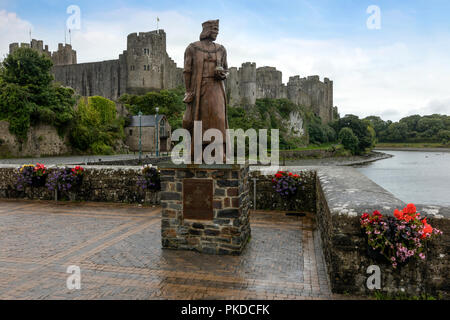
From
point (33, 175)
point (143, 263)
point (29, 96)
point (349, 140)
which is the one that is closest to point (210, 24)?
point (143, 263)

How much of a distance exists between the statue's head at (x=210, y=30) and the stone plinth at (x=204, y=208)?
233 cm

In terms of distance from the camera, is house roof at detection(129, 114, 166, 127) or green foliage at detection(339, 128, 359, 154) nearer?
house roof at detection(129, 114, 166, 127)

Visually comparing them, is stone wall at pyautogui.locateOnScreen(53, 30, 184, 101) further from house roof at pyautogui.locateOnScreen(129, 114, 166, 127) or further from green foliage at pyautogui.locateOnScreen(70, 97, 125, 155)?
green foliage at pyautogui.locateOnScreen(70, 97, 125, 155)

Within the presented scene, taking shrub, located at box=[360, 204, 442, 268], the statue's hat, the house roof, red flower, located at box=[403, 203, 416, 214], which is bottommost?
shrub, located at box=[360, 204, 442, 268]

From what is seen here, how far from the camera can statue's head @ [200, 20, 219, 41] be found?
19.4 feet

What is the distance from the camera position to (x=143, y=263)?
5184 mm

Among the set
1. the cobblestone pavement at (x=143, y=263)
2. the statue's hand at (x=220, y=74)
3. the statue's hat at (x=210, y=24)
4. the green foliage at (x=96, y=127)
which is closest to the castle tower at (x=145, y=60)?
the green foliage at (x=96, y=127)

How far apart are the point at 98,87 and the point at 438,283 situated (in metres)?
72.5

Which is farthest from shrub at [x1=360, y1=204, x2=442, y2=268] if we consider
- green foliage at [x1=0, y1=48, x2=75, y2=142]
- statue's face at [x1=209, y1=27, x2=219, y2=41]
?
green foliage at [x1=0, y1=48, x2=75, y2=142]

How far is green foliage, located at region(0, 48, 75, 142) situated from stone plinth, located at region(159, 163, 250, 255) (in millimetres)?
30491

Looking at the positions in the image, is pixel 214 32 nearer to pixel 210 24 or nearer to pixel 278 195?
pixel 210 24
